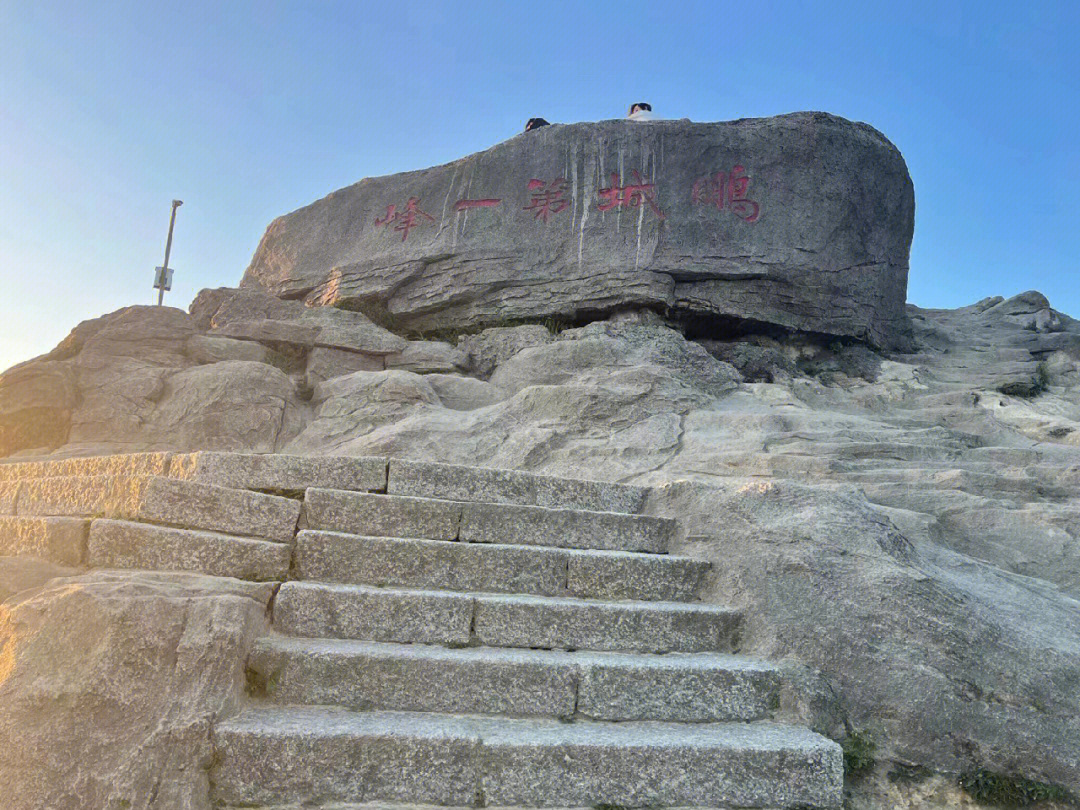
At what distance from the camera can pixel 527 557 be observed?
13.4ft

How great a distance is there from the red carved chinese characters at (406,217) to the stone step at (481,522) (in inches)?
354

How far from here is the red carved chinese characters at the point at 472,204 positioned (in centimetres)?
1214

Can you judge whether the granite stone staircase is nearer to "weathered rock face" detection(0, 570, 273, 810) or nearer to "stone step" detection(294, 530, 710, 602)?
"stone step" detection(294, 530, 710, 602)

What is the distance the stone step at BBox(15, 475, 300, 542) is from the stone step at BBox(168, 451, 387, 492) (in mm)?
448

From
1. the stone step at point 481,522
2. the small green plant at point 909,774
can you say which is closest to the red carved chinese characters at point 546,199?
the stone step at point 481,522

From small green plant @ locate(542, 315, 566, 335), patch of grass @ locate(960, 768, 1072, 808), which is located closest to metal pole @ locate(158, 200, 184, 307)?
small green plant @ locate(542, 315, 566, 335)

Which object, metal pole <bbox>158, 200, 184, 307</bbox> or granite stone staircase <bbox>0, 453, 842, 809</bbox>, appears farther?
metal pole <bbox>158, 200, 184, 307</bbox>

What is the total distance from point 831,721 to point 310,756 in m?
2.31

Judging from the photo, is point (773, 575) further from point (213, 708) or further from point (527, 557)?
point (213, 708)

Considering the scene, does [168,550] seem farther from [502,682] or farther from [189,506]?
[502,682]

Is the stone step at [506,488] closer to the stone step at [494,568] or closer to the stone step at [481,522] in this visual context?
the stone step at [481,522]

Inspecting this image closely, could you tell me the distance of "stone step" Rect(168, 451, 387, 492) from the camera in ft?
14.8

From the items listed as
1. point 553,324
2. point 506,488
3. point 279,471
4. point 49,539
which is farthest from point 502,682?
point 553,324

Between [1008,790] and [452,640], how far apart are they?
99.8 inches
